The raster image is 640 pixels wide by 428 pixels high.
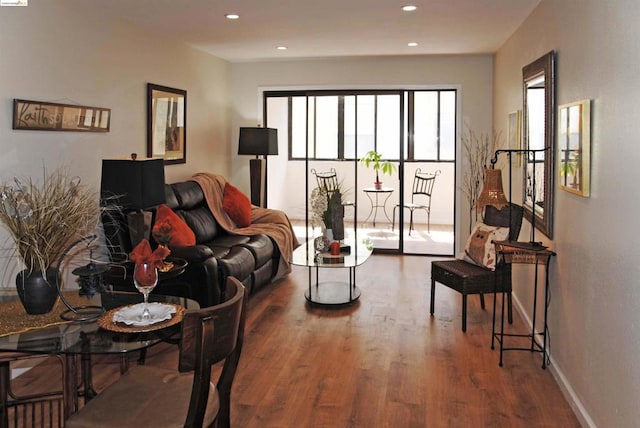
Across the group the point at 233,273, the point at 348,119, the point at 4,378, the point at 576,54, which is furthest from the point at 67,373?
the point at 348,119

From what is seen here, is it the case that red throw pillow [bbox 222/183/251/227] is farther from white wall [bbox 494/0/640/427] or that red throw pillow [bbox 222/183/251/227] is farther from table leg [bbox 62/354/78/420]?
table leg [bbox 62/354/78/420]

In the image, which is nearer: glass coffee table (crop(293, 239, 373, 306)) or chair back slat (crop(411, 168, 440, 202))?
glass coffee table (crop(293, 239, 373, 306))

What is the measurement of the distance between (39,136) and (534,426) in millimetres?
3538

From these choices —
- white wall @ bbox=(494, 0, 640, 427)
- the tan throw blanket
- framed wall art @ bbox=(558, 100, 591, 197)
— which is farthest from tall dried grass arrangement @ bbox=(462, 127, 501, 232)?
framed wall art @ bbox=(558, 100, 591, 197)

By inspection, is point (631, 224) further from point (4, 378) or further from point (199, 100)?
point (199, 100)

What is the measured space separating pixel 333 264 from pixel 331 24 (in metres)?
2.10

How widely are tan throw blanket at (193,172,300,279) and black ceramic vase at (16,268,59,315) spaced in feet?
12.5

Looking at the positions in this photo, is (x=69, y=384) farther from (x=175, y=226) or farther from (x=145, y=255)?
(x=175, y=226)

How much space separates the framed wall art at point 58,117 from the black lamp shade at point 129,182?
1.67 feet

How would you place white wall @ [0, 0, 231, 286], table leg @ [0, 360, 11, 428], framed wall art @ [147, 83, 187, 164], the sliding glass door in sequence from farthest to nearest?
the sliding glass door, framed wall art @ [147, 83, 187, 164], white wall @ [0, 0, 231, 286], table leg @ [0, 360, 11, 428]

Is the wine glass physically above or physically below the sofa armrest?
above

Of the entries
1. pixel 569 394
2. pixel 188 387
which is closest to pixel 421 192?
pixel 569 394

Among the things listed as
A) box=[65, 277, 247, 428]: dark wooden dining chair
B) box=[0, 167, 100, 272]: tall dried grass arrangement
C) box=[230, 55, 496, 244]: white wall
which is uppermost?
box=[230, 55, 496, 244]: white wall

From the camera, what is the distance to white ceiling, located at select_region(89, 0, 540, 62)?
180 inches
